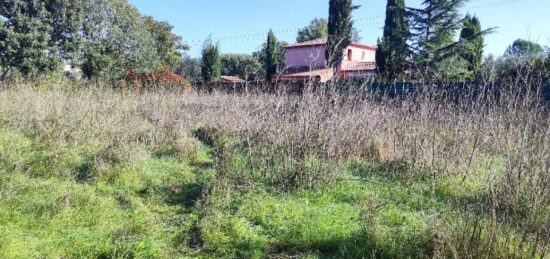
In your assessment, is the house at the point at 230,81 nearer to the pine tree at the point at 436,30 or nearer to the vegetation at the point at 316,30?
the pine tree at the point at 436,30

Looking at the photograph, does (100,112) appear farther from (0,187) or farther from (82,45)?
(82,45)

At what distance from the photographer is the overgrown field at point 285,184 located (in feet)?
9.14

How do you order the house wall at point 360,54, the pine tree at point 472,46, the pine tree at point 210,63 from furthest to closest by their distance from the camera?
the house wall at point 360,54, the pine tree at point 210,63, the pine tree at point 472,46

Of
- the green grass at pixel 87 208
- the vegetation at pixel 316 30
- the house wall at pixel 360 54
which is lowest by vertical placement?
the green grass at pixel 87 208

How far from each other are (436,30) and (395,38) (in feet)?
6.65

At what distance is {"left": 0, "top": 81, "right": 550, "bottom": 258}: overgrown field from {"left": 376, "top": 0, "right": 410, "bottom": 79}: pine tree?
47.4 feet

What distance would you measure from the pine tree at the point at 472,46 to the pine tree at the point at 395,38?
9.18 feet

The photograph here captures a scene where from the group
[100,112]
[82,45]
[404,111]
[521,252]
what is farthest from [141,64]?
[521,252]

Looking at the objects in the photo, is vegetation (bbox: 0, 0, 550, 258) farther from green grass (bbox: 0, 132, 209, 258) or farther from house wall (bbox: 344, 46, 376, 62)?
house wall (bbox: 344, 46, 376, 62)

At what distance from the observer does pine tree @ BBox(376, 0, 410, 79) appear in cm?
1991

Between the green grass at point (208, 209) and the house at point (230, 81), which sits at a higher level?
the house at point (230, 81)

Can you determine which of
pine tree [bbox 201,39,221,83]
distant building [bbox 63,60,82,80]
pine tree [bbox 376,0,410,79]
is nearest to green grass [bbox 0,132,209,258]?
distant building [bbox 63,60,82,80]

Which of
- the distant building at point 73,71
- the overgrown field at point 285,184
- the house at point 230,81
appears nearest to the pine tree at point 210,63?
the house at point 230,81

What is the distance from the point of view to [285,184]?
4344 mm
